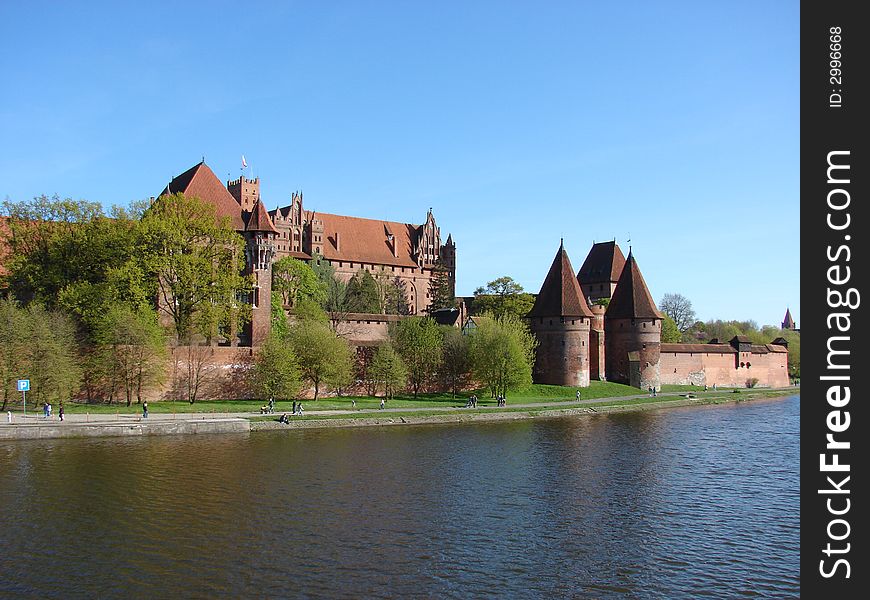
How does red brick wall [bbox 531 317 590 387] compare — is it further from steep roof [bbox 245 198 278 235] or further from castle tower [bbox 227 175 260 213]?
castle tower [bbox 227 175 260 213]

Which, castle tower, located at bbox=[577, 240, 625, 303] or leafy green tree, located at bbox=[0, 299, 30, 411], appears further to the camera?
castle tower, located at bbox=[577, 240, 625, 303]

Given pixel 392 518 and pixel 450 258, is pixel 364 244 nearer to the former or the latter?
pixel 450 258

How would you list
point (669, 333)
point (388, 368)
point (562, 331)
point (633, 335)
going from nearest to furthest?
point (388, 368) < point (562, 331) < point (633, 335) < point (669, 333)

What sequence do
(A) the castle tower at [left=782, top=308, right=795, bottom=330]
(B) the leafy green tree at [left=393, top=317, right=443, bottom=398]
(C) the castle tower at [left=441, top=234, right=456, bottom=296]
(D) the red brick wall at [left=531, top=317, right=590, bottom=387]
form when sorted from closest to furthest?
(B) the leafy green tree at [left=393, top=317, right=443, bottom=398], (D) the red brick wall at [left=531, top=317, right=590, bottom=387], (C) the castle tower at [left=441, top=234, right=456, bottom=296], (A) the castle tower at [left=782, top=308, right=795, bottom=330]

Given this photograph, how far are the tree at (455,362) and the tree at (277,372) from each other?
12178mm

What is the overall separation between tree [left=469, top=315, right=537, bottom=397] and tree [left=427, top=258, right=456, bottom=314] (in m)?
29.4

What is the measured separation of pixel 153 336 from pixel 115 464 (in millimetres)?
13876

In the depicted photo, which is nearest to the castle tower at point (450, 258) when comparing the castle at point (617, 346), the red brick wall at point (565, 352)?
the castle at point (617, 346)

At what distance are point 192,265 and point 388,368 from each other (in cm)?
1302

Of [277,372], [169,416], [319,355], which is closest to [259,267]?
[319,355]

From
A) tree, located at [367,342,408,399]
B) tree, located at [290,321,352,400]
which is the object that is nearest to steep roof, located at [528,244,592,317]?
tree, located at [367,342,408,399]

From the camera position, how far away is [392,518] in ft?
64.7

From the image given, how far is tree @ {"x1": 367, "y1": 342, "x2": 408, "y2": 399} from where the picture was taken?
149ft
